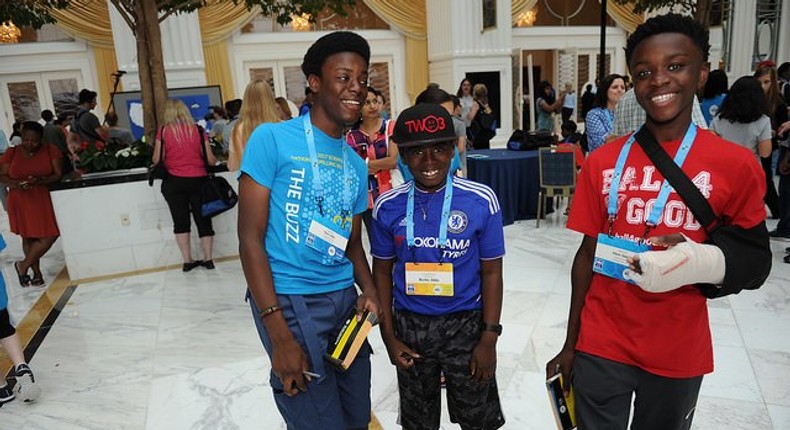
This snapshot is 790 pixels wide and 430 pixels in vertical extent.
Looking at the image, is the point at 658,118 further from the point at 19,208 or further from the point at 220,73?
the point at 220,73

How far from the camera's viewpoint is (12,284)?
4562 mm

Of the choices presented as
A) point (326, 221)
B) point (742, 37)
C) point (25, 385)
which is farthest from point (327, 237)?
point (742, 37)

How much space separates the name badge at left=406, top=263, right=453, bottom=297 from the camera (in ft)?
5.13

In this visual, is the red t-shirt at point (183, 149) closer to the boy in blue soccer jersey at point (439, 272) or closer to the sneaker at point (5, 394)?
the sneaker at point (5, 394)

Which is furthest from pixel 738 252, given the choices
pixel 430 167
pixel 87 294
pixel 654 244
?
pixel 87 294

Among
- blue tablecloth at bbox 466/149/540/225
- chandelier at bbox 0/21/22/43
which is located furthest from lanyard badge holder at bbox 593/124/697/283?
chandelier at bbox 0/21/22/43

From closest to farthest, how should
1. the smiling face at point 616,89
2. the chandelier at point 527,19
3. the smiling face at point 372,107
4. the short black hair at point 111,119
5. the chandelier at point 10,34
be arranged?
the smiling face at point 372,107
the smiling face at point 616,89
the short black hair at point 111,119
the chandelier at point 10,34
the chandelier at point 527,19

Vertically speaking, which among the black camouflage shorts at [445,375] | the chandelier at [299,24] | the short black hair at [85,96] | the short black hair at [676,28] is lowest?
the black camouflage shorts at [445,375]

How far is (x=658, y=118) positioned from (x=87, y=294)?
444cm

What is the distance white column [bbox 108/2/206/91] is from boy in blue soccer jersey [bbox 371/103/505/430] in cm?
830

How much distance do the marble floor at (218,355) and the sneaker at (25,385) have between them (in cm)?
5

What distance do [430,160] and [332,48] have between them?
43 centimetres

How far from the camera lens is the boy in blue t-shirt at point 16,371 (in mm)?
2557

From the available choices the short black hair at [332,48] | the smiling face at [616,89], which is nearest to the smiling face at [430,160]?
the short black hair at [332,48]
